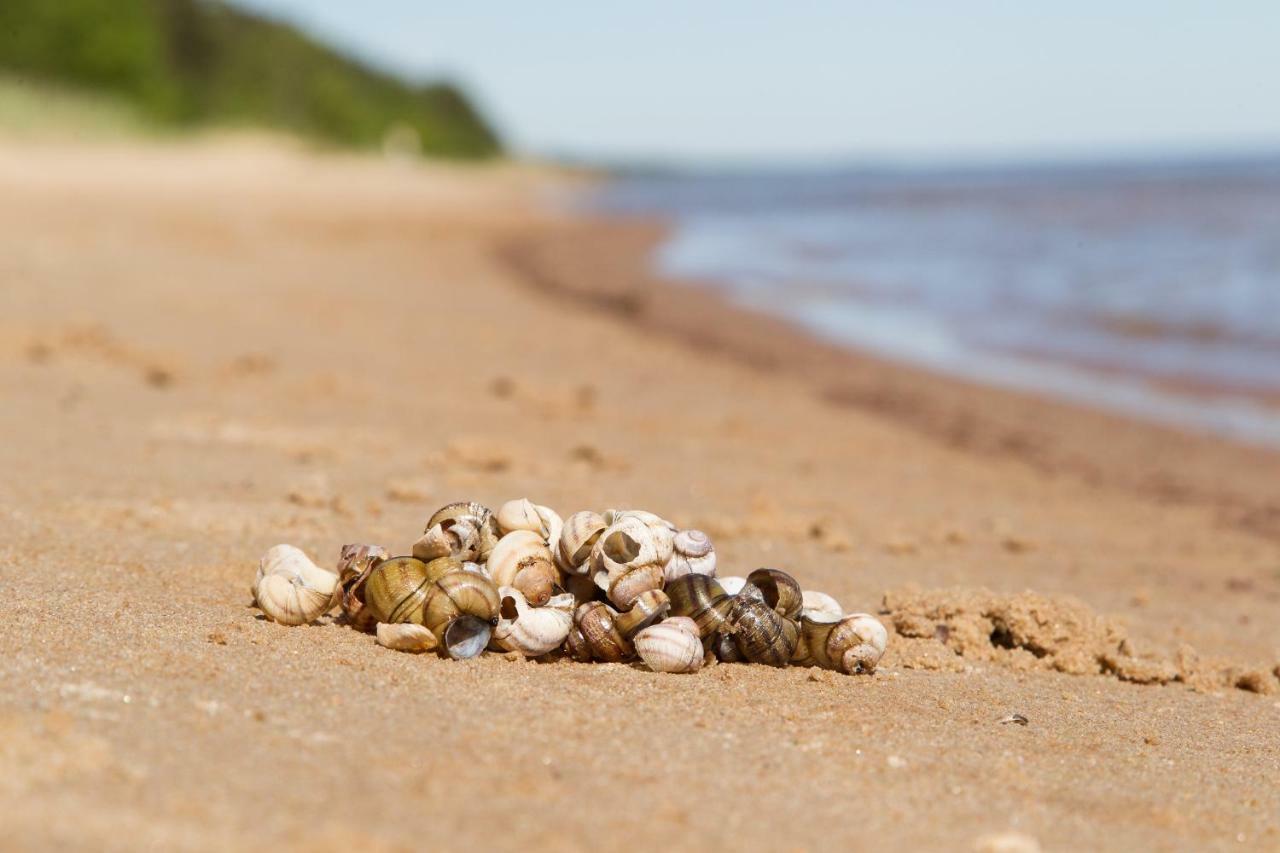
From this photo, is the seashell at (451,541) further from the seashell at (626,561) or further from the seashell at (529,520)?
the seashell at (626,561)

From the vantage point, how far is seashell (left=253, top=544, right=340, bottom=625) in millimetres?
3314

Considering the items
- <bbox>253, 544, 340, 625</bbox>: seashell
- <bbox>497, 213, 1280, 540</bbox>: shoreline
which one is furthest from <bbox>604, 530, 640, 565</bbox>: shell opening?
<bbox>497, 213, 1280, 540</bbox>: shoreline

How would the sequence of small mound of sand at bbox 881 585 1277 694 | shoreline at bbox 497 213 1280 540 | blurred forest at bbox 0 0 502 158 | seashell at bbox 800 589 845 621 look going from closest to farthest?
seashell at bbox 800 589 845 621, small mound of sand at bbox 881 585 1277 694, shoreline at bbox 497 213 1280 540, blurred forest at bbox 0 0 502 158

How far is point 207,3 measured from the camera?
81.3 m

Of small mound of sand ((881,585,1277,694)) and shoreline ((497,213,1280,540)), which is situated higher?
shoreline ((497,213,1280,540))

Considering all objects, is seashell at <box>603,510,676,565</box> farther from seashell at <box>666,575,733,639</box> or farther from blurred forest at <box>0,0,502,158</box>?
blurred forest at <box>0,0,502,158</box>

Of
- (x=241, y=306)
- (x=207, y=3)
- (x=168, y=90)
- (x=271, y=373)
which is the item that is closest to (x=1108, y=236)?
(x=241, y=306)

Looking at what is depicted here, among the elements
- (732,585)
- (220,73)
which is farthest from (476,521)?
(220,73)

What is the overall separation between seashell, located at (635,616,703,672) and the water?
19.1 feet

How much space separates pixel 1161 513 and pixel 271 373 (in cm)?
487

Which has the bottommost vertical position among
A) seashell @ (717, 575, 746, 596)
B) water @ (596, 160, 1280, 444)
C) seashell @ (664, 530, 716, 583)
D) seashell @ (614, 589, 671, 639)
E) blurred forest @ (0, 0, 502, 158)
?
seashell @ (614, 589, 671, 639)

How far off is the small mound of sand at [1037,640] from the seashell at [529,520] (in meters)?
1.02

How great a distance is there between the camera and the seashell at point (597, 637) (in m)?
3.24

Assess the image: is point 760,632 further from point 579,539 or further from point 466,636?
point 466,636
